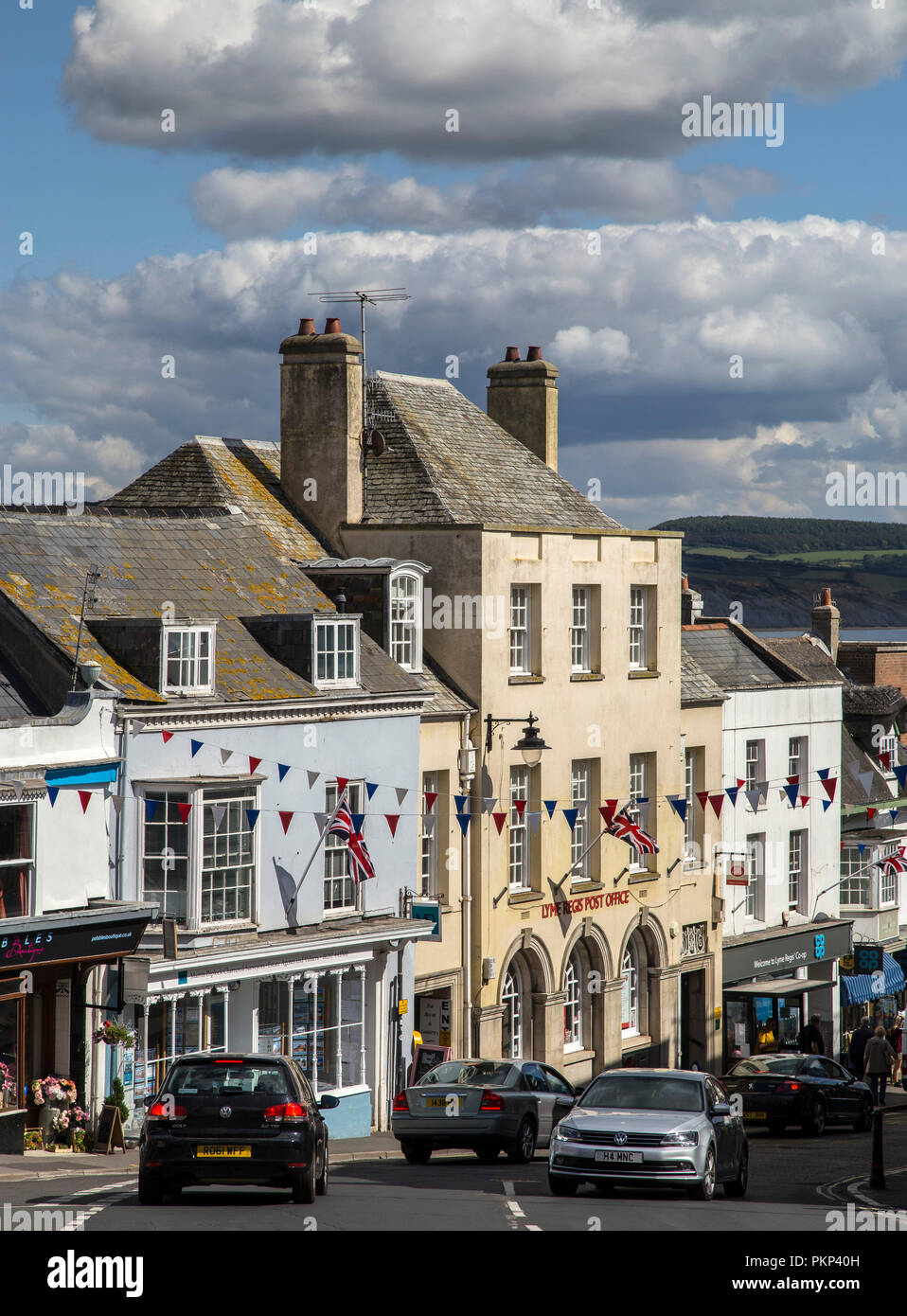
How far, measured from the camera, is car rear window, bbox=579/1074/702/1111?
1981 cm

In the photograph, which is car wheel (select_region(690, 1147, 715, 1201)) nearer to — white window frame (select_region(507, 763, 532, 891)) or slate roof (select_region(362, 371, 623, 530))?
white window frame (select_region(507, 763, 532, 891))

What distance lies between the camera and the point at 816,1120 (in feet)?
108

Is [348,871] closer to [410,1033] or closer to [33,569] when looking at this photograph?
[410,1033]

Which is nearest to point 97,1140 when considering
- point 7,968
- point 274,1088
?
point 7,968

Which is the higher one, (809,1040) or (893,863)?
(893,863)

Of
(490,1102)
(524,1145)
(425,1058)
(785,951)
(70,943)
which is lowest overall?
(524,1145)

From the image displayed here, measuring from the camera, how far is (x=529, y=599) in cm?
3609

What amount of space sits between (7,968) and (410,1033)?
1016cm

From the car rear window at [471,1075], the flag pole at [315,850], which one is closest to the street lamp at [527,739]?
the flag pole at [315,850]

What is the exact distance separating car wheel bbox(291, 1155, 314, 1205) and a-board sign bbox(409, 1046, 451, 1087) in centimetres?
1414

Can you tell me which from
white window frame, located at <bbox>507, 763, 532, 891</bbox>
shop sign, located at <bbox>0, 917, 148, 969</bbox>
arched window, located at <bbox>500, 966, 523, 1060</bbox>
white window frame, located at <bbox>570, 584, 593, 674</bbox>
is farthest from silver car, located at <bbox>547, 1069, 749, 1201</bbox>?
white window frame, located at <bbox>570, 584, 593, 674</bbox>

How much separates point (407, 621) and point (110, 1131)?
37.6 feet

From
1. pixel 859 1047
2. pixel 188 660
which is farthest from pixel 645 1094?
pixel 859 1047

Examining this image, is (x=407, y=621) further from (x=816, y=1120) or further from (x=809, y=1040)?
(x=809, y=1040)
